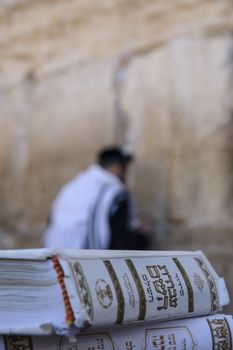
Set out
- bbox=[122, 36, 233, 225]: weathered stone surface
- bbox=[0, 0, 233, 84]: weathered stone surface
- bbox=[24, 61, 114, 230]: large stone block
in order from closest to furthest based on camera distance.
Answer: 1. bbox=[122, 36, 233, 225]: weathered stone surface
2. bbox=[0, 0, 233, 84]: weathered stone surface
3. bbox=[24, 61, 114, 230]: large stone block

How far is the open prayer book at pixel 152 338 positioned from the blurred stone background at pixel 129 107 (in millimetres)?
2209

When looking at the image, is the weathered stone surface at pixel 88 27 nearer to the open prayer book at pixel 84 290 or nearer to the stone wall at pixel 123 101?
the stone wall at pixel 123 101

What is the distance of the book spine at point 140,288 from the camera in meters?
1.65

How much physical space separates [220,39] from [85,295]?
3014mm

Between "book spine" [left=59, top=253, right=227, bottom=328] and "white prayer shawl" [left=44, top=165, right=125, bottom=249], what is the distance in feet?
8.51

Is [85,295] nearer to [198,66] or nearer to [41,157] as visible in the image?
[198,66]

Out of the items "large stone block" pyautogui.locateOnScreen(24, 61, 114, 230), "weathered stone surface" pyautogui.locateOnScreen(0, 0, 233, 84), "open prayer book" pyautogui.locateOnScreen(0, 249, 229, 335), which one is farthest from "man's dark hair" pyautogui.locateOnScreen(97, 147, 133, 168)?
"open prayer book" pyautogui.locateOnScreen(0, 249, 229, 335)

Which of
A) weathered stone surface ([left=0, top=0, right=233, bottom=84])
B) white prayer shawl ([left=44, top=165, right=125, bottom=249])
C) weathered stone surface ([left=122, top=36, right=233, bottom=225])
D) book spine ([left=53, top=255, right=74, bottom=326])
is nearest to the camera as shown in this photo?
book spine ([left=53, top=255, right=74, bottom=326])

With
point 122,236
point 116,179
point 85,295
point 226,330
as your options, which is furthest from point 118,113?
point 85,295

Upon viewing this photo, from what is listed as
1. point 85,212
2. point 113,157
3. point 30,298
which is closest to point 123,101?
point 113,157

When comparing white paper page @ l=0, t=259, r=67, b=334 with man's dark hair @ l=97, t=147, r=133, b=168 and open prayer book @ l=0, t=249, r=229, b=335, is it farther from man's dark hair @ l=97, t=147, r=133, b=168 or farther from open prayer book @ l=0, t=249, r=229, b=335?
man's dark hair @ l=97, t=147, r=133, b=168

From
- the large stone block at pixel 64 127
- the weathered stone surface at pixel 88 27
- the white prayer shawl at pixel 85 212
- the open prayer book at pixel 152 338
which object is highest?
the weathered stone surface at pixel 88 27

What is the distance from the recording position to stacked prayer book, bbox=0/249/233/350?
1646 mm

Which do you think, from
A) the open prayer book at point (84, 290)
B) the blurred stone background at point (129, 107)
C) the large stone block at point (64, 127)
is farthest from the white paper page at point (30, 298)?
the large stone block at point (64, 127)
